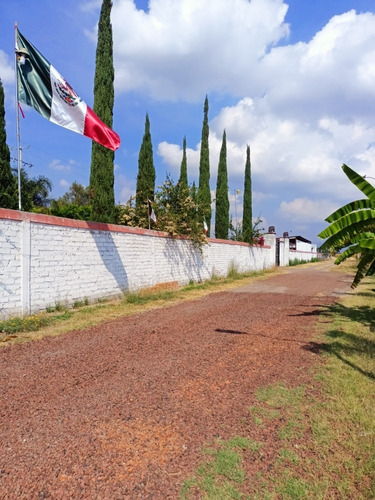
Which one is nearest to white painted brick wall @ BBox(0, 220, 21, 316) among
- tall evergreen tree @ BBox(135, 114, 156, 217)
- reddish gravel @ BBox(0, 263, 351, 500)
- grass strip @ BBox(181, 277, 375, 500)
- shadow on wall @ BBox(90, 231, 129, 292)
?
reddish gravel @ BBox(0, 263, 351, 500)

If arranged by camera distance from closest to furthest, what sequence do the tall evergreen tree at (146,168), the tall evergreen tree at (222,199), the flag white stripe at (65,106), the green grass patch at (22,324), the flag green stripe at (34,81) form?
1. the green grass patch at (22,324)
2. the flag green stripe at (34,81)
3. the flag white stripe at (65,106)
4. the tall evergreen tree at (146,168)
5. the tall evergreen tree at (222,199)

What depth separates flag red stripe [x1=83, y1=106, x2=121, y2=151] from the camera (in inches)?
325

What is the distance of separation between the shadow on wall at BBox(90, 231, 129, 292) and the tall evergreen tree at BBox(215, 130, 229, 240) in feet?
51.6

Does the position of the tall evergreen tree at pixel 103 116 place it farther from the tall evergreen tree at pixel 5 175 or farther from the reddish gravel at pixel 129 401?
the reddish gravel at pixel 129 401

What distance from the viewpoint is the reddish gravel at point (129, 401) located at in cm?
223

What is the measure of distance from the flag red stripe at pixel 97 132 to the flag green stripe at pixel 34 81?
95 cm

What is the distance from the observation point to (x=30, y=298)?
737 cm

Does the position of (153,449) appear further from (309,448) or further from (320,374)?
(320,374)

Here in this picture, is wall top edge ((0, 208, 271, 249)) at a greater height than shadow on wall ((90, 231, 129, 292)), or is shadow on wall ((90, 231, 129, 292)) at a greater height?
wall top edge ((0, 208, 271, 249))

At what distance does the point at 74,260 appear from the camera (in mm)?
8695

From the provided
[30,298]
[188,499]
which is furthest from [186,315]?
[188,499]

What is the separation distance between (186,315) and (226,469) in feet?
19.3

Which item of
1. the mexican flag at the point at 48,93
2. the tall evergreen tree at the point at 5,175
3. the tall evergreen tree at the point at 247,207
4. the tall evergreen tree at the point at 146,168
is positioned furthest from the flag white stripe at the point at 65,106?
the tall evergreen tree at the point at 247,207

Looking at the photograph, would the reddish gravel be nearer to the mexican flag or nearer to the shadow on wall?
the shadow on wall
